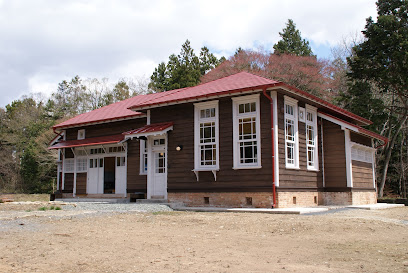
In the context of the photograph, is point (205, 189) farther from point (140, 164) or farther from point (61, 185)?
point (61, 185)

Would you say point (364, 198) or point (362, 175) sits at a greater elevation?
point (362, 175)

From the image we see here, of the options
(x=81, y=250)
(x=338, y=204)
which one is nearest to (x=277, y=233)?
(x=81, y=250)

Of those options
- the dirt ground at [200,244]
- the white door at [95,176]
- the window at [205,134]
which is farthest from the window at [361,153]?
the white door at [95,176]

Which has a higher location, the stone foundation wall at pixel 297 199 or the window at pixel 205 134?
the window at pixel 205 134

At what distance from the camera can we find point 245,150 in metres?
14.1

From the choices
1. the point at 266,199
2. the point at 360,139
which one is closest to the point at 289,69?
the point at 360,139

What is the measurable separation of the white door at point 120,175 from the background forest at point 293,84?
42.9 feet

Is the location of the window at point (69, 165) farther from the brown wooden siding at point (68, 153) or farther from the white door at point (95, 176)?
the white door at point (95, 176)

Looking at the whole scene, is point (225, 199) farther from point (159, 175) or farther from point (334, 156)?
point (334, 156)

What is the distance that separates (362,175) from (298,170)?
4.12 metres

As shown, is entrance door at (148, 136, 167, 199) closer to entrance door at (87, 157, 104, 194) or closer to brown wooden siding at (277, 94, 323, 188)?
entrance door at (87, 157, 104, 194)

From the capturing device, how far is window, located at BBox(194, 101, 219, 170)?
14.8m

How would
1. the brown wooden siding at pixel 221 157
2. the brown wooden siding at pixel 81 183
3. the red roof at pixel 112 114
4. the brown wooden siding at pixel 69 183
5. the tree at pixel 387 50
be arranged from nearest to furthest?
the brown wooden siding at pixel 221 157 → the red roof at pixel 112 114 → the brown wooden siding at pixel 81 183 → the brown wooden siding at pixel 69 183 → the tree at pixel 387 50

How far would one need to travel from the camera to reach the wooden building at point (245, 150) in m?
13.8
